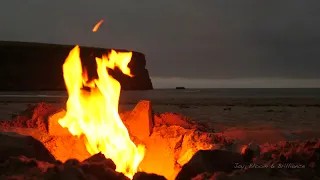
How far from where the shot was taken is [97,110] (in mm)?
7129

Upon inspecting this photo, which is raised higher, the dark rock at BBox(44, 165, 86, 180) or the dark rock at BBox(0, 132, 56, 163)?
the dark rock at BBox(0, 132, 56, 163)

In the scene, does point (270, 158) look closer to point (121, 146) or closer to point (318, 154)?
point (318, 154)

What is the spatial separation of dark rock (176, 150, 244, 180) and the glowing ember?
1.69 meters

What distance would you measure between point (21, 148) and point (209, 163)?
2.71m

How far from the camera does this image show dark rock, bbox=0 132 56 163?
5.32 metres

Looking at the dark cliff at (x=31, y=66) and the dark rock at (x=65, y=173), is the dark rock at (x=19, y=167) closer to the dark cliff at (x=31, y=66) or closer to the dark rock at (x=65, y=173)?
the dark rock at (x=65, y=173)

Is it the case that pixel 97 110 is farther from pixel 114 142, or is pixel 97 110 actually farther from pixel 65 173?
pixel 65 173

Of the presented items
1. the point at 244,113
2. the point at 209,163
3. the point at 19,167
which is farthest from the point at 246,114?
the point at 19,167

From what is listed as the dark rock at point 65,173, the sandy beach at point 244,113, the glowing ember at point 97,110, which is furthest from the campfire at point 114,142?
the sandy beach at point 244,113

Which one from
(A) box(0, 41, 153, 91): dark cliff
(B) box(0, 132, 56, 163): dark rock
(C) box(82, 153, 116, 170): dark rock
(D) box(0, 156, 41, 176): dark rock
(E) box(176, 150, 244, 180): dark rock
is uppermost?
(A) box(0, 41, 153, 91): dark cliff

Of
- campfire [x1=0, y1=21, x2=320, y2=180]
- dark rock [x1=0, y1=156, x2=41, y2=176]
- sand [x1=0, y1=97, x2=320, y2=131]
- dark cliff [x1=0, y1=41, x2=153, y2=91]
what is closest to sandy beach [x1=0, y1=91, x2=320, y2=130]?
sand [x1=0, y1=97, x2=320, y2=131]

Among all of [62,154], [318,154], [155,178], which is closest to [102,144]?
[62,154]

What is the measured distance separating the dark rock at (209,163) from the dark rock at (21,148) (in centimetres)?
203

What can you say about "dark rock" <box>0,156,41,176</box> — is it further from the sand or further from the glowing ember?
the sand
